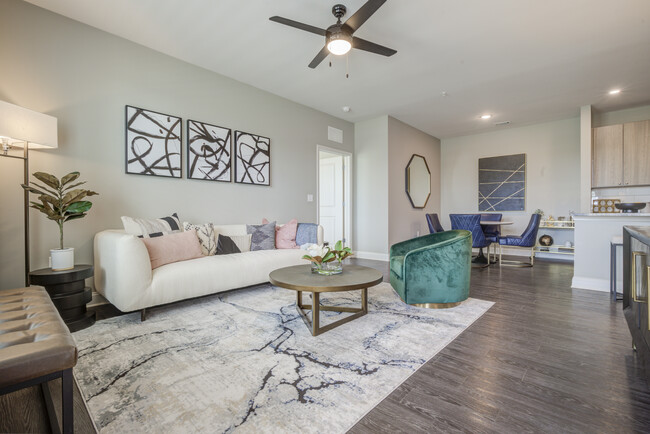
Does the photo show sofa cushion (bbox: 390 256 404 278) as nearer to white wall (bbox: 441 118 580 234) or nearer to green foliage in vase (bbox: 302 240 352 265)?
green foliage in vase (bbox: 302 240 352 265)

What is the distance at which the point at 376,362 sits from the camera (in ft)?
5.83

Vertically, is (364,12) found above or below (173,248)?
above

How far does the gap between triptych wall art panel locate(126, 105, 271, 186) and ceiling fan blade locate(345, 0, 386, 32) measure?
2251 mm

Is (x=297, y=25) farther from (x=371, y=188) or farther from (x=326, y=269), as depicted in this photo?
(x=371, y=188)

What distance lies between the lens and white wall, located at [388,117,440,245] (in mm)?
5762

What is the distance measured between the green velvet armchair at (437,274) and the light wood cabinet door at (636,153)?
4277 mm

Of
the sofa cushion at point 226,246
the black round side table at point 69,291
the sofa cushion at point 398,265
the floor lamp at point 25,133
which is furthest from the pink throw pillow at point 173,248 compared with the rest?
the sofa cushion at point 398,265

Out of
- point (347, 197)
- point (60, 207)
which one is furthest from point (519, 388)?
point (347, 197)

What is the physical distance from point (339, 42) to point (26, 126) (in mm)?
2567

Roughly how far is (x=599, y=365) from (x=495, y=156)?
5969 millimetres

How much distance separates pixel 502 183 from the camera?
6.68 metres

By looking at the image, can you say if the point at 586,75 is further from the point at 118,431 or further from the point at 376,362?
the point at 118,431

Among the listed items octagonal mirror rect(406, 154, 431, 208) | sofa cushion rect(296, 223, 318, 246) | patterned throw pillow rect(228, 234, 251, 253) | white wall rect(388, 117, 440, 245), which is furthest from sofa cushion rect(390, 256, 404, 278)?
octagonal mirror rect(406, 154, 431, 208)

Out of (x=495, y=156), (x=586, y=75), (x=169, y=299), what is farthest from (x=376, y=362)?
(x=495, y=156)
